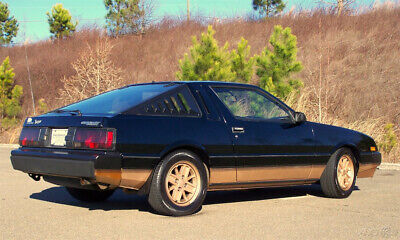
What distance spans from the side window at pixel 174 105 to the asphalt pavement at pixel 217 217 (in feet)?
3.75

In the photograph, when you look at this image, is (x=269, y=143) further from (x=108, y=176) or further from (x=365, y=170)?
(x=108, y=176)

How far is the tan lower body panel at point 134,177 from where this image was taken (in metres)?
5.48

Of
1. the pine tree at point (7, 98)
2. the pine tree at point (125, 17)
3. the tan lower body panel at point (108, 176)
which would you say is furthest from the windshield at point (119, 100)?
the pine tree at point (125, 17)

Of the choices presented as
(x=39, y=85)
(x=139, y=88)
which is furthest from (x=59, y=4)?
(x=139, y=88)

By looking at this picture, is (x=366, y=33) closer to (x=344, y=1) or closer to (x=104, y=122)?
(x=344, y=1)

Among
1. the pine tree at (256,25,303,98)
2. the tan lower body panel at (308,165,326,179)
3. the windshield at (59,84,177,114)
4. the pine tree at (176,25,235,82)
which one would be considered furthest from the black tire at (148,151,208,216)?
the pine tree at (256,25,303,98)

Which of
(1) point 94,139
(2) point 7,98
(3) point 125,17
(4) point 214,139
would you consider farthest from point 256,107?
(3) point 125,17

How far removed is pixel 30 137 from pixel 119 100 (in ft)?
3.59

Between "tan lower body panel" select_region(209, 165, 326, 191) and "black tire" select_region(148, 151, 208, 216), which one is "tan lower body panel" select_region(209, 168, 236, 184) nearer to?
"tan lower body panel" select_region(209, 165, 326, 191)

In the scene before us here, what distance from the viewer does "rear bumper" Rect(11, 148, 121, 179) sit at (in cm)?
531

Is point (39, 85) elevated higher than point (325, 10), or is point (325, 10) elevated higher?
point (325, 10)

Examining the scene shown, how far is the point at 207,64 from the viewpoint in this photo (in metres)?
18.0

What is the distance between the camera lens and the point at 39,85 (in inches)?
1403

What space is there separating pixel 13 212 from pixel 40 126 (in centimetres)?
102
